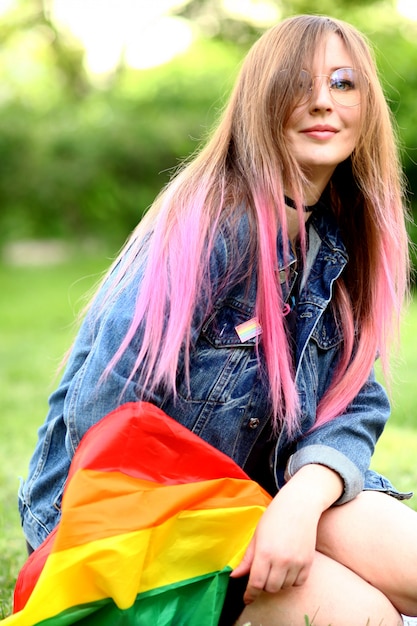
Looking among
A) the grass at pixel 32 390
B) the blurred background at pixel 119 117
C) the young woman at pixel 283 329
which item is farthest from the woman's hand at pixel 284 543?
the blurred background at pixel 119 117

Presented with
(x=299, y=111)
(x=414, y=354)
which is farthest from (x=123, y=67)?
(x=299, y=111)

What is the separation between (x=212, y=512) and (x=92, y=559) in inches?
9.1

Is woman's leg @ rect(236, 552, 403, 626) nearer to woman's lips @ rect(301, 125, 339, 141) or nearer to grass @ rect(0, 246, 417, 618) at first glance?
grass @ rect(0, 246, 417, 618)

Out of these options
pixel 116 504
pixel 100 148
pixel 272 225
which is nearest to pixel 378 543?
pixel 116 504

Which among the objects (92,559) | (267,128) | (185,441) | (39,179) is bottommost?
(39,179)

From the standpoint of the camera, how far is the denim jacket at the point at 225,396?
1521 millimetres

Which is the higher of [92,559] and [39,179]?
[92,559]

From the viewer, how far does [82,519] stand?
1.38 metres

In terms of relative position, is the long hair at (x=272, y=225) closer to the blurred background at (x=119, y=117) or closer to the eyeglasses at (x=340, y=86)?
the eyeglasses at (x=340, y=86)

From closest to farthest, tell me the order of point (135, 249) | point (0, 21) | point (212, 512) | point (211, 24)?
point (212, 512)
point (135, 249)
point (211, 24)
point (0, 21)

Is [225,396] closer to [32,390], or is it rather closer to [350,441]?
[350,441]

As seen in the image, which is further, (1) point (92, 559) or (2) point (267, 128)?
(2) point (267, 128)

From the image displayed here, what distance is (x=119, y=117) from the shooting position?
41.2 ft

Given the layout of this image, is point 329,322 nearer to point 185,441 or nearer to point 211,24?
point 185,441
